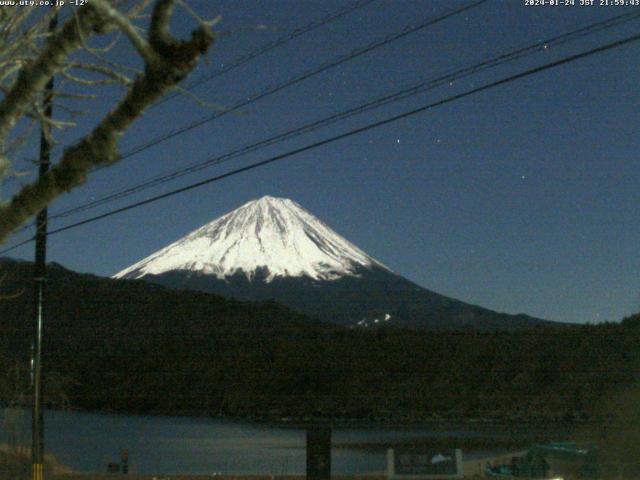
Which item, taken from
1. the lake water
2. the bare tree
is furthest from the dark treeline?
the bare tree

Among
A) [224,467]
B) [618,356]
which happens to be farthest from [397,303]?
[224,467]

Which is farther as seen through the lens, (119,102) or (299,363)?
(299,363)

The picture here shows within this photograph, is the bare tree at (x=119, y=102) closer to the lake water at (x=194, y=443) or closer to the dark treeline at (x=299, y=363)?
the lake water at (x=194, y=443)

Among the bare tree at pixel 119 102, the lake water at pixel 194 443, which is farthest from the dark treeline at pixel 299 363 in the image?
the bare tree at pixel 119 102

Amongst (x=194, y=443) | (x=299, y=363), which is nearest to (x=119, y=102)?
(x=194, y=443)

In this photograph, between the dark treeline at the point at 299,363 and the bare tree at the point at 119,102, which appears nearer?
the bare tree at the point at 119,102

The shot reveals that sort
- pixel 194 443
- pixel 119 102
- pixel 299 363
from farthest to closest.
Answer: pixel 299 363
pixel 194 443
pixel 119 102

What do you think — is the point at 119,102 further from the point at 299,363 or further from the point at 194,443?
the point at 299,363
